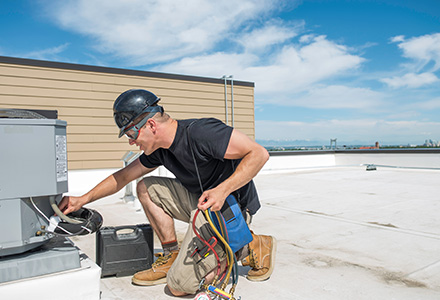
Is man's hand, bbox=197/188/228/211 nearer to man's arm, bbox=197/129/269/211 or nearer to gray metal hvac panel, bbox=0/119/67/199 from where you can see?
man's arm, bbox=197/129/269/211

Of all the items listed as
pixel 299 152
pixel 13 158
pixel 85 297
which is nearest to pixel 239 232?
pixel 85 297

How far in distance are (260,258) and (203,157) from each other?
83cm

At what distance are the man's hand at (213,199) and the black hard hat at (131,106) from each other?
2.14 ft

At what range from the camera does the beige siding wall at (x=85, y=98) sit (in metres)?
7.53

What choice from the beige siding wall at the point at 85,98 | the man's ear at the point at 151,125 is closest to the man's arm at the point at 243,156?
the man's ear at the point at 151,125

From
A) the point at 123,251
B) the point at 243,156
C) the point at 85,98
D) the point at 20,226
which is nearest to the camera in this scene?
the point at 20,226

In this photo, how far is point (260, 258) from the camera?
2.45 metres

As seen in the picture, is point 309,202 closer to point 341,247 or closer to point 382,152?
point 341,247

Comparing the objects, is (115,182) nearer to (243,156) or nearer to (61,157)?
(61,157)

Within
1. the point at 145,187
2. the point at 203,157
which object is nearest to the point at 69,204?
the point at 145,187

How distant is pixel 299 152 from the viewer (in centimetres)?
1366

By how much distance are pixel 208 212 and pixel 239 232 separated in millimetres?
311

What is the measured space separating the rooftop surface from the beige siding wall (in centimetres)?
237

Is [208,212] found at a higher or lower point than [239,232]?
higher
